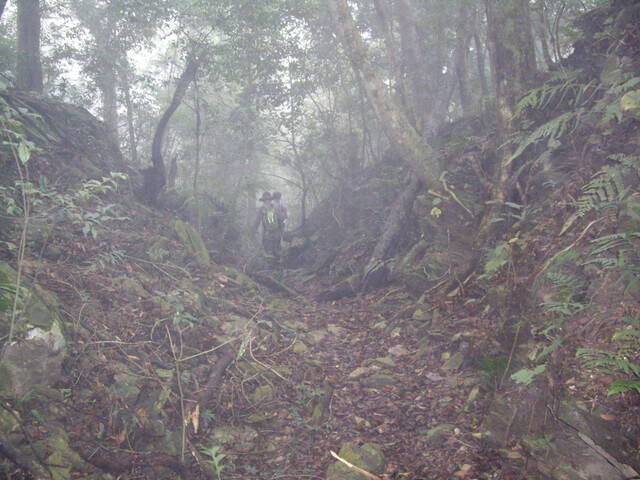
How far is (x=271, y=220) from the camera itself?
496 inches

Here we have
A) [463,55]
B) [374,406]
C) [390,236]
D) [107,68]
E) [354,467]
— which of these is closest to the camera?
[354,467]

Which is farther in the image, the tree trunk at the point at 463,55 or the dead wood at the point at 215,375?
the tree trunk at the point at 463,55

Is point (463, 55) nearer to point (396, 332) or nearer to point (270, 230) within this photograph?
point (270, 230)

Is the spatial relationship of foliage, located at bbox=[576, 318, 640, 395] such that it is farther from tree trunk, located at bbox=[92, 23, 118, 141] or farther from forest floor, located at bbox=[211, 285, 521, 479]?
tree trunk, located at bbox=[92, 23, 118, 141]

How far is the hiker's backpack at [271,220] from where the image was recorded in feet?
41.1

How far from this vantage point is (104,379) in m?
4.04

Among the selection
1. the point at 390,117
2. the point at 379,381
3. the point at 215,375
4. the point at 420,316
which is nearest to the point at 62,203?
the point at 215,375

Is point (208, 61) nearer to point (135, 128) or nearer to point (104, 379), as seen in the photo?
point (135, 128)

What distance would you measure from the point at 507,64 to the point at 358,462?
5663 millimetres

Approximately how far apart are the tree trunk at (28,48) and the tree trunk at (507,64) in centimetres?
1026

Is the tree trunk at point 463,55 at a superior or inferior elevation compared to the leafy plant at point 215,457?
superior

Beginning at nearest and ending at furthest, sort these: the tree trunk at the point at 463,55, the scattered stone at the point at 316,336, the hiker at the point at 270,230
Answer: the scattered stone at the point at 316,336 < the tree trunk at the point at 463,55 < the hiker at the point at 270,230

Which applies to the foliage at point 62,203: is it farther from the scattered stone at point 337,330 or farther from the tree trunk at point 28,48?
the tree trunk at point 28,48

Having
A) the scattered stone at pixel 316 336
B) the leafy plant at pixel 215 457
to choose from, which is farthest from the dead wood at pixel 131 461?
the scattered stone at pixel 316 336
